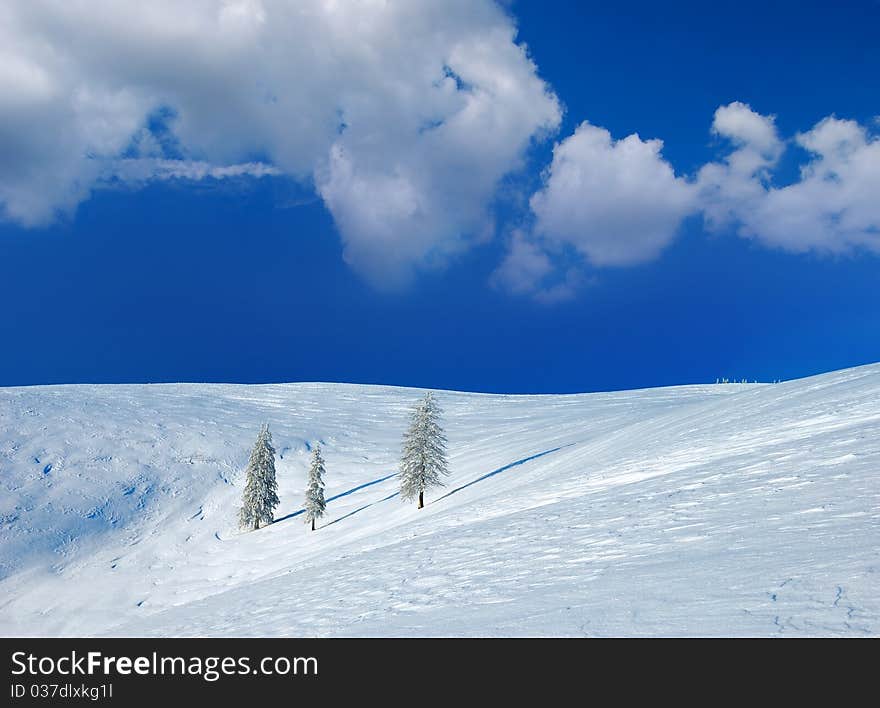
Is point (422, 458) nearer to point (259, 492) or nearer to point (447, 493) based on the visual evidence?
point (447, 493)

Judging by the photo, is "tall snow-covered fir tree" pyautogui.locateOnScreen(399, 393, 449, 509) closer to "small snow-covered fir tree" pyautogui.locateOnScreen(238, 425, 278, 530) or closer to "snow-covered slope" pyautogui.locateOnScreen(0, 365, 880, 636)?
"snow-covered slope" pyautogui.locateOnScreen(0, 365, 880, 636)

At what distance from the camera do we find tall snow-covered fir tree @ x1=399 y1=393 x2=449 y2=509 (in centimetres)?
3366

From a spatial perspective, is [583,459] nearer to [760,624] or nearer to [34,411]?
[760,624]

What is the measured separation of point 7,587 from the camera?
31766mm

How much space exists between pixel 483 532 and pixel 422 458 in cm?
2157

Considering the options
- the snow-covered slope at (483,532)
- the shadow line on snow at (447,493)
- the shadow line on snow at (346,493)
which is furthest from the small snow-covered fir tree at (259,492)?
the snow-covered slope at (483,532)

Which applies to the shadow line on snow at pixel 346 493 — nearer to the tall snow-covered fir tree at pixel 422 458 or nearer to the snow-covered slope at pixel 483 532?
the snow-covered slope at pixel 483 532

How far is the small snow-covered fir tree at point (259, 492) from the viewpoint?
39750 millimetres

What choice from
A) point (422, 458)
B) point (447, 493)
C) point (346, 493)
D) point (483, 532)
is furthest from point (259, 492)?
point (483, 532)

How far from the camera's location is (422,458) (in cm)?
3450

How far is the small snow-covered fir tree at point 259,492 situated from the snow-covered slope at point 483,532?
4.99ft

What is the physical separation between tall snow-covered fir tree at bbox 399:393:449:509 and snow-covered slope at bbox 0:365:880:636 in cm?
146
